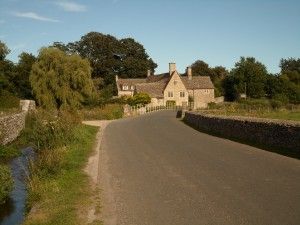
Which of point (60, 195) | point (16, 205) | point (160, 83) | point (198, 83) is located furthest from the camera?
point (198, 83)

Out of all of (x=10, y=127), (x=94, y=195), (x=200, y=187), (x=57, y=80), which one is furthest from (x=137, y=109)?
(x=94, y=195)

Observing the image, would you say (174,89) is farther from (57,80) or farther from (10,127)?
(10,127)

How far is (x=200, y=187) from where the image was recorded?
11672mm

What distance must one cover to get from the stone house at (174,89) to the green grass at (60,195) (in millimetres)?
69292

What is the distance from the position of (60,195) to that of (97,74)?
10316cm

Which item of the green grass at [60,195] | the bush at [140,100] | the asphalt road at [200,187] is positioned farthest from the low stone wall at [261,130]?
the bush at [140,100]

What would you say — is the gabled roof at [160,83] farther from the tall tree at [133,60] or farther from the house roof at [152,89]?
the tall tree at [133,60]

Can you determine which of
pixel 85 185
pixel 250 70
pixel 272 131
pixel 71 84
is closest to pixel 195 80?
pixel 250 70

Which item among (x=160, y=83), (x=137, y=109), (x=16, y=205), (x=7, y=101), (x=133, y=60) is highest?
(x=133, y=60)

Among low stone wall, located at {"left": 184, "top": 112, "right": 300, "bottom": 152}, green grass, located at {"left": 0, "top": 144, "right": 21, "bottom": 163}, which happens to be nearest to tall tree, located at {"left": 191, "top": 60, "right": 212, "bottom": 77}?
low stone wall, located at {"left": 184, "top": 112, "right": 300, "bottom": 152}

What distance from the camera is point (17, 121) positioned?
3083cm

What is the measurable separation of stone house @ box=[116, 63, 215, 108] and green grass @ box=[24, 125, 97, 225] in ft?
227

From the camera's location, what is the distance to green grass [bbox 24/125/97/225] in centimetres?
927

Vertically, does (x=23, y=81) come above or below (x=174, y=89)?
above
